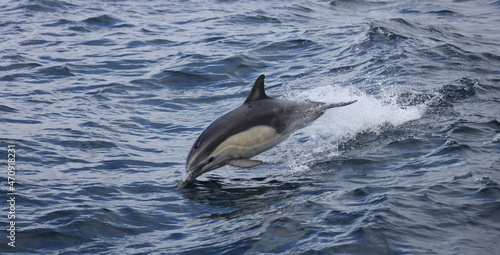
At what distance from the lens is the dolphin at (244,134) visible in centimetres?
892

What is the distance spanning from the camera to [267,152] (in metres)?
10.8

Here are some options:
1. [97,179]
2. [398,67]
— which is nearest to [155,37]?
[398,67]

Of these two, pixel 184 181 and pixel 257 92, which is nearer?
pixel 184 181

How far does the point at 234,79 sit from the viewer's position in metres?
15.5

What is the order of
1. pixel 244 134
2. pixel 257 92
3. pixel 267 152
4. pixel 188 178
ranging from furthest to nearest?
pixel 267 152, pixel 257 92, pixel 244 134, pixel 188 178

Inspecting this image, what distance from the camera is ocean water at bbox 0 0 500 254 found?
23.8 feet

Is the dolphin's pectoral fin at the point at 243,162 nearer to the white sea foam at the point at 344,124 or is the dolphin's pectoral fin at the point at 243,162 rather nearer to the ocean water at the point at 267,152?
the ocean water at the point at 267,152

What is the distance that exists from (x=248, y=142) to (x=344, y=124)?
2785 millimetres

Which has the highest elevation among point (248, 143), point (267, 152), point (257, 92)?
point (257, 92)

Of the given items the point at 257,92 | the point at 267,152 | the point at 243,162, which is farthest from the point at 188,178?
the point at 267,152

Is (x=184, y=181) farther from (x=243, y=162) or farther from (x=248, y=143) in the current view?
(x=248, y=143)

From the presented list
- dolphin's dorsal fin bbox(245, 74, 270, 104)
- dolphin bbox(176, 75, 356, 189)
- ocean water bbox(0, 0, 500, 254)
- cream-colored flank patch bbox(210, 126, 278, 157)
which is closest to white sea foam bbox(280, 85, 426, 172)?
ocean water bbox(0, 0, 500, 254)

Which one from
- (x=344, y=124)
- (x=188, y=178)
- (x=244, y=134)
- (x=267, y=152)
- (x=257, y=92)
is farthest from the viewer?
(x=344, y=124)

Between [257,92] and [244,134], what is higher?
[257,92]
